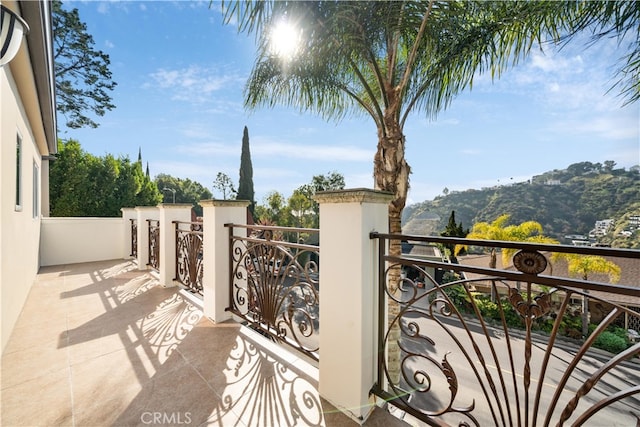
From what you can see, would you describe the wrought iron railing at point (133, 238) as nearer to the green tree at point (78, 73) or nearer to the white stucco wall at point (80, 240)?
the white stucco wall at point (80, 240)

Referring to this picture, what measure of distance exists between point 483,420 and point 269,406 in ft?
22.8

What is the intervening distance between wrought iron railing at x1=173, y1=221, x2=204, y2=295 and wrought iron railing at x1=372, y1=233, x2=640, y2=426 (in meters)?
2.67

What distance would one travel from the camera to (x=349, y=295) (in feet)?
5.47

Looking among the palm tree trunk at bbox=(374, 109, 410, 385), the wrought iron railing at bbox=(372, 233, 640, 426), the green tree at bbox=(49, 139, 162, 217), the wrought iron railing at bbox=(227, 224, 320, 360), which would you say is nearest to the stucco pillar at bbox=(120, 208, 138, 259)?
the wrought iron railing at bbox=(227, 224, 320, 360)

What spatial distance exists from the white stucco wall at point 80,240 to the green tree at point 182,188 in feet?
94.1

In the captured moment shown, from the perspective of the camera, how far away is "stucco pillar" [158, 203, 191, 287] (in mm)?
4242

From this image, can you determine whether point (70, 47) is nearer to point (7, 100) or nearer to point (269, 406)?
point (7, 100)

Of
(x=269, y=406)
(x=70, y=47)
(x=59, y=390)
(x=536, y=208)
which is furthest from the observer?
(x=536, y=208)

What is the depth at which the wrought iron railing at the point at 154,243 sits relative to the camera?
201 inches

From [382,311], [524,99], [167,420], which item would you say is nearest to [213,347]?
[167,420]

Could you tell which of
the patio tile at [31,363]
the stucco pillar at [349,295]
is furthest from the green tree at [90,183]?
the stucco pillar at [349,295]

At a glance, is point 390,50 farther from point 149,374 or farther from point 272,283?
point 149,374

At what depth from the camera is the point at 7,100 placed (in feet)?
8.66

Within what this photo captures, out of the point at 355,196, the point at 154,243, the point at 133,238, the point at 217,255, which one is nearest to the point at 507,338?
the point at 355,196
